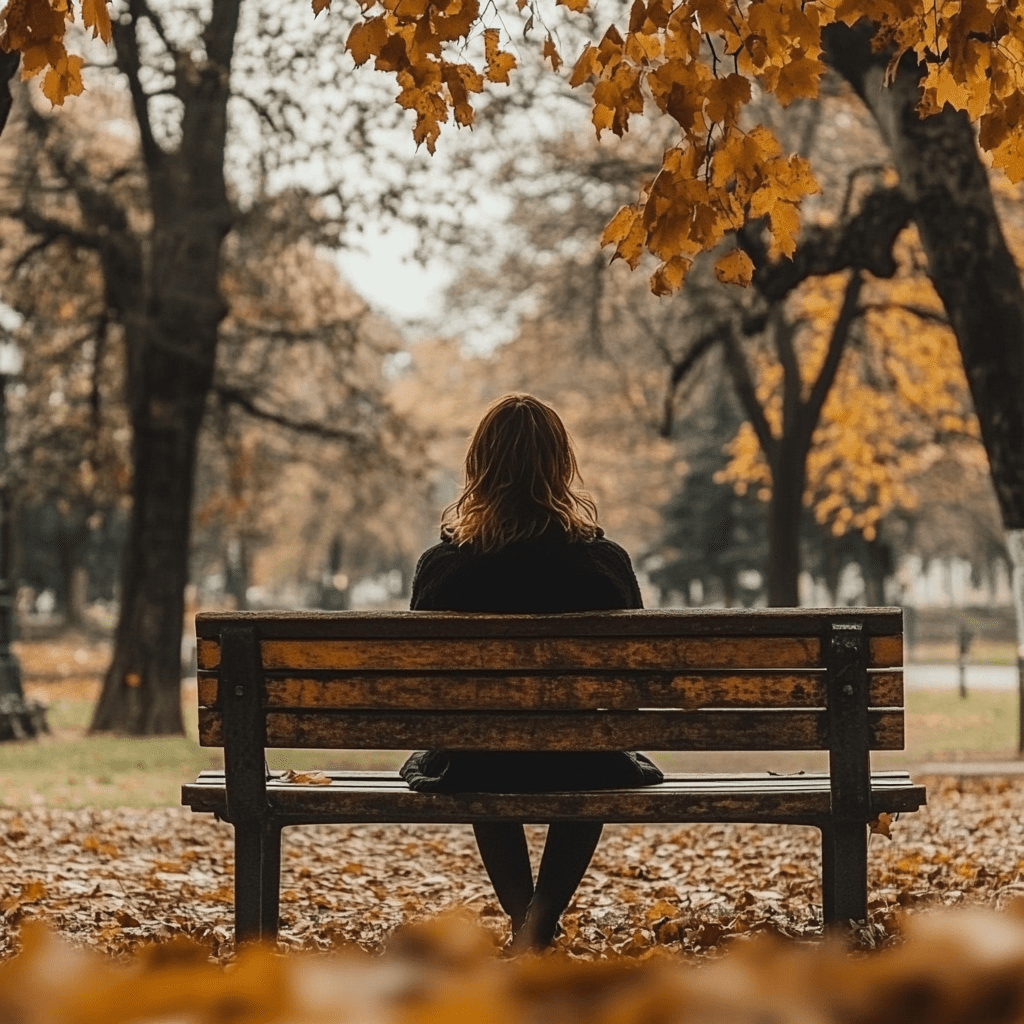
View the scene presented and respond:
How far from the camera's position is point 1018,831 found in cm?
748

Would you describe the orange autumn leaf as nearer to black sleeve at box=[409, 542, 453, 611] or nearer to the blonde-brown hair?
the blonde-brown hair

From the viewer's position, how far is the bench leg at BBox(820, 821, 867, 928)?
4.50 m

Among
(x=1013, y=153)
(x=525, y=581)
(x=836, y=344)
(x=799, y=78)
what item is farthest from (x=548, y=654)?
(x=836, y=344)

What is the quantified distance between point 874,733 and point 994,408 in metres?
5.25

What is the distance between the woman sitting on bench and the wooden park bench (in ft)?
0.32

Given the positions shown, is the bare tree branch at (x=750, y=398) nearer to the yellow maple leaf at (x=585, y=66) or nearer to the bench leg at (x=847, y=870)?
the yellow maple leaf at (x=585, y=66)

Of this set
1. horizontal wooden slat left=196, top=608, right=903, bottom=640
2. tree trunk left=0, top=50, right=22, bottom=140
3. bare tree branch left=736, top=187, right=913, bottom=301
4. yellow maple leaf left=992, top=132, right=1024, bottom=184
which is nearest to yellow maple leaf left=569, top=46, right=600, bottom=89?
yellow maple leaf left=992, top=132, right=1024, bottom=184

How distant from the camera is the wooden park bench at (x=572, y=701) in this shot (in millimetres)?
4395

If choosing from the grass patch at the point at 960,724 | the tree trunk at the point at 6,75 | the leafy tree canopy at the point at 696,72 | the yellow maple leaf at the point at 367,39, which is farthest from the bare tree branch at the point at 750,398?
the yellow maple leaf at the point at 367,39

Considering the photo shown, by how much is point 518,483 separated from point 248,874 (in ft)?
4.56

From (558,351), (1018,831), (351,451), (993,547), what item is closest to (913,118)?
(1018,831)

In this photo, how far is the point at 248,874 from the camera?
4.66 meters

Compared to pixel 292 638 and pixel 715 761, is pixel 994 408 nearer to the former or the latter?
pixel 715 761

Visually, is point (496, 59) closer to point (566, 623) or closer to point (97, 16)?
point (97, 16)
